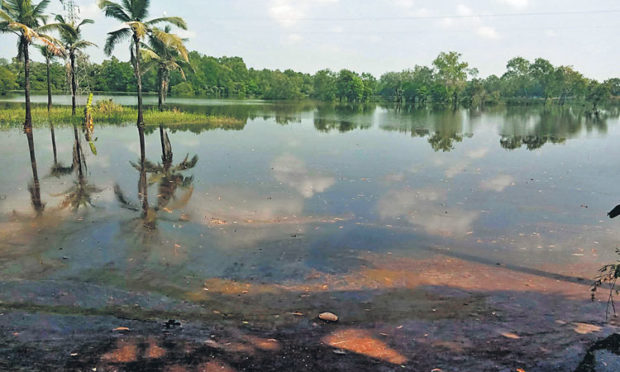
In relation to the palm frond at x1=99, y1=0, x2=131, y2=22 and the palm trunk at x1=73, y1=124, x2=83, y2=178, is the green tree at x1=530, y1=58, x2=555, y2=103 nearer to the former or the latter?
the palm frond at x1=99, y1=0, x2=131, y2=22

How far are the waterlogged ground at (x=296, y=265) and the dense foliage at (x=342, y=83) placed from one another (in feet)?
308

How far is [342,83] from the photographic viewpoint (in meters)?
118

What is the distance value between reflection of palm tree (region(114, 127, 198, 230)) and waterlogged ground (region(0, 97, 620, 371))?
11 centimetres

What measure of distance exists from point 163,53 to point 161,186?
87.7ft

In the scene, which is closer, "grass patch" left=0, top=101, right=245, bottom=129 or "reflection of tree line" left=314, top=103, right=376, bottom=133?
"grass patch" left=0, top=101, right=245, bottom=129

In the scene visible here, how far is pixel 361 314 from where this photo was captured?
7.08 metres

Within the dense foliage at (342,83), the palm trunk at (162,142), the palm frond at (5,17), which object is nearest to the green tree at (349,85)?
the dense foliage at (342,83)

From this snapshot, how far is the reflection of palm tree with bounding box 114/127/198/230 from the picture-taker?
498 inches

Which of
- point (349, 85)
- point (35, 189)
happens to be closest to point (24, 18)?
point (35, 189)

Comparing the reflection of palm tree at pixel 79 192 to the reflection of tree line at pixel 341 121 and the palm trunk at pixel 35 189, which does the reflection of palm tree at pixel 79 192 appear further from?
the reflection of tree line at pixel 341 121

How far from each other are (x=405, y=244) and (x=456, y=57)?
424 ft

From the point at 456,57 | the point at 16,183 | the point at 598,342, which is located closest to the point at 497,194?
the point at 598,342

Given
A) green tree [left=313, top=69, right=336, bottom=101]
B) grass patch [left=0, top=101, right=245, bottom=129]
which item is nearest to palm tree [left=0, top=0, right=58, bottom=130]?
grass patch [left=0, top=101, right=245, bottom=129]

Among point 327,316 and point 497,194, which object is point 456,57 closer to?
point 497,194
